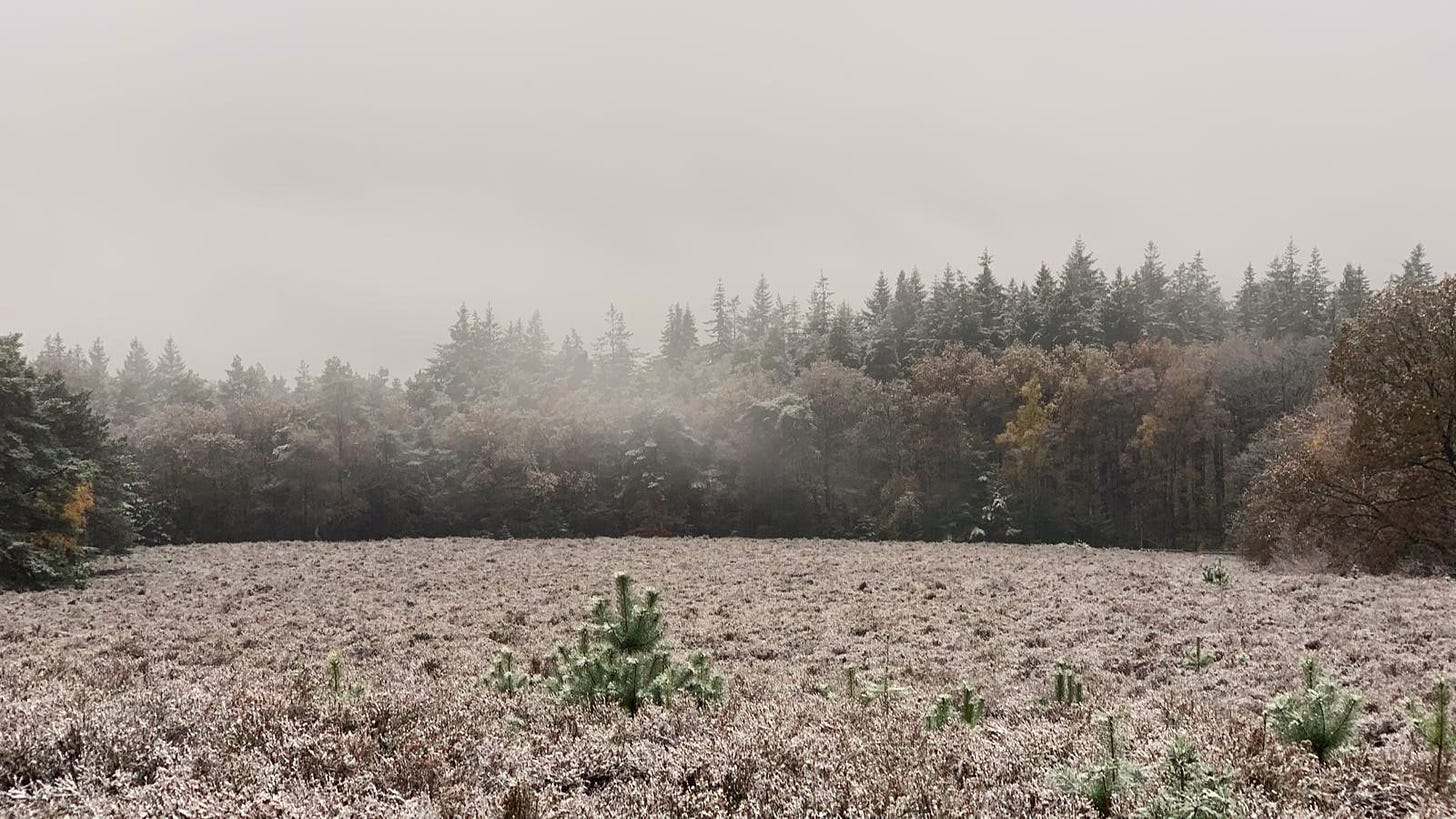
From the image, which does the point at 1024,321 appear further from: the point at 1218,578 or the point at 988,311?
the point at 1218,578

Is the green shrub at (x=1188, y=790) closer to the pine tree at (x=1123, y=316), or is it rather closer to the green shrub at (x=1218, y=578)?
the green shrub at (x=1218, y=578)

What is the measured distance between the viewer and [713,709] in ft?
20.3

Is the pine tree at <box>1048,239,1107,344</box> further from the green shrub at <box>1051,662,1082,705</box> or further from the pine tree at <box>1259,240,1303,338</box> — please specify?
the green shrub at <box>1051,662,1082,705</box>

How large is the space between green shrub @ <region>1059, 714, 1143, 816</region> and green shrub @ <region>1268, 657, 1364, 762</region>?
5.39ft

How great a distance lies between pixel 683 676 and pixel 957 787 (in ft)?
11.6

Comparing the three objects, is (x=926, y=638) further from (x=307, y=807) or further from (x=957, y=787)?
(x=307, y=807)

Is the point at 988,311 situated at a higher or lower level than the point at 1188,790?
higher

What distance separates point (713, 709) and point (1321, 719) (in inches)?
165

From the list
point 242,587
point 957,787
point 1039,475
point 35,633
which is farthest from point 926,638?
point 1039,475

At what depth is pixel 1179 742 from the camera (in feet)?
12.5

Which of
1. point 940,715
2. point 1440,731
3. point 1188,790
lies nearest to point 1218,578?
point 1440,731

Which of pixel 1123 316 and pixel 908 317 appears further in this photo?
pixel 908 317

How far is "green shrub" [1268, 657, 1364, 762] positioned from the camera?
4.59m

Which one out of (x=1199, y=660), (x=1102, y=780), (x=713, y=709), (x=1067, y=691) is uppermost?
(x=1102, y=780)
